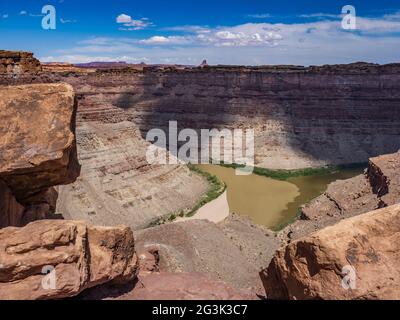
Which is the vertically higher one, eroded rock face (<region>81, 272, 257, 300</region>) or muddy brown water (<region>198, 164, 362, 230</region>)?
eroded rock face (<region>81, 272, 257, 300</region>)

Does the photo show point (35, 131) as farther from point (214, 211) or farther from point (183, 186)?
point (183, 186)

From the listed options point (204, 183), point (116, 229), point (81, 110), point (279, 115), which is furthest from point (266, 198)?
point (116, 229)

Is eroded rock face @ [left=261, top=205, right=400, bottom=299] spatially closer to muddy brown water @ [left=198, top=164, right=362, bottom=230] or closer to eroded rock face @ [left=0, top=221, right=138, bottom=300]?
eroded rock face @ [left=0, top=221, right=138, bottom=300]

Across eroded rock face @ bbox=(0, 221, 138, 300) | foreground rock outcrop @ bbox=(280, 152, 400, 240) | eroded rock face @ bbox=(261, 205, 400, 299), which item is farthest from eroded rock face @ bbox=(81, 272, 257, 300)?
foreground rock outcrop @ bbox=(280, 152, 400, 240)

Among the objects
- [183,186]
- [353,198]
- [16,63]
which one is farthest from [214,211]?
[16,63]

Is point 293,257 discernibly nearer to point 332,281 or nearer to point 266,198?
point 332,281
